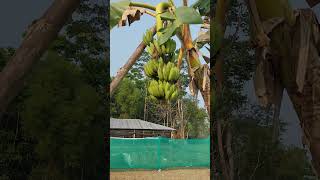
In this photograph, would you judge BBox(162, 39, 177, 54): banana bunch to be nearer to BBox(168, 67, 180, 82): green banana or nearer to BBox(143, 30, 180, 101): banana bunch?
BBox(143, 30, 180, 101): banana bunch

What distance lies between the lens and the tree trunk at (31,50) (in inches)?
41.5

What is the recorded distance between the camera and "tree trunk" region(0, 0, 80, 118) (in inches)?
41.5

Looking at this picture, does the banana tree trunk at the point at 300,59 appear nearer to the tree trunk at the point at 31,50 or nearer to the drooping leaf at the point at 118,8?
the tree trunk at the point at 31,50

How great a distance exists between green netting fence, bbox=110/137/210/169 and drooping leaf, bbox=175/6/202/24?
2.51m

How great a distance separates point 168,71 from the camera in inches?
106

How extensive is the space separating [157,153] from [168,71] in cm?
201

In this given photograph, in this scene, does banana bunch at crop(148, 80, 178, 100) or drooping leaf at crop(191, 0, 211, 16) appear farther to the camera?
banana bunch at crop(148, 80, 178, 100)

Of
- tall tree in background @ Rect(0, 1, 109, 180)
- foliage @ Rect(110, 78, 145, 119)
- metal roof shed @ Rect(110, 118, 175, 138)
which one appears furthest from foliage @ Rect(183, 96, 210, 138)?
tall tree in background @ Rect(0, 1, 109, 180)

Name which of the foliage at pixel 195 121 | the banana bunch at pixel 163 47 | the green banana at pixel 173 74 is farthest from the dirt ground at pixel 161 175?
the banana bunch at pixel 163 47

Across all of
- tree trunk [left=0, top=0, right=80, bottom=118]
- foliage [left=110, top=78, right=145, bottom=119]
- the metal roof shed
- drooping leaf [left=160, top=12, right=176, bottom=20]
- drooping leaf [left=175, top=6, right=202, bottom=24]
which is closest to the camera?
tree trunk [left=0, top=0, right=80, bottom=118]

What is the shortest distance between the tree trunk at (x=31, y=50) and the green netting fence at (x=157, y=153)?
3453 mm

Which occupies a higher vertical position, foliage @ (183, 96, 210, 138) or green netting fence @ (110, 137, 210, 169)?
foliage @ (183, 96, 210, 138)

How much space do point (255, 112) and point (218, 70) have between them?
747 mm

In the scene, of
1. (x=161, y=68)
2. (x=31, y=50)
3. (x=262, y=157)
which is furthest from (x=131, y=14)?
(x=31, y=50)
